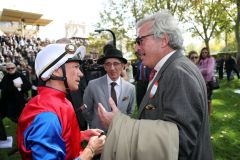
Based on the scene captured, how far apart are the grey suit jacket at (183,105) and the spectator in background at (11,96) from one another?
6.31m

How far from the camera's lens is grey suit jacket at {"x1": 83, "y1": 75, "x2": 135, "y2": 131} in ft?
13.6

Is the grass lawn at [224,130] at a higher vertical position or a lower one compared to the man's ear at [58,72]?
lower

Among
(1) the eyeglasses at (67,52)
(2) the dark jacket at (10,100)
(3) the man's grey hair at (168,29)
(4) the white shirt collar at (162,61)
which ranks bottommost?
(2) the dark jacket at (10,100)

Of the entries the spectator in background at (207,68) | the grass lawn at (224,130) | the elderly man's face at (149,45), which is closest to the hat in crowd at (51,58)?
the elderly man's face at (149,45)

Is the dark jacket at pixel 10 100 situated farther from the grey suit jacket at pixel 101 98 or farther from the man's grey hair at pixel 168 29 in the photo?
the man's grey hair at pixel 168 29

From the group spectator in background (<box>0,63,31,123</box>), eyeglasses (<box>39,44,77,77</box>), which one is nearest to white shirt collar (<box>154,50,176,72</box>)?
eyeglasses (<box>39,44,77,77</box>)

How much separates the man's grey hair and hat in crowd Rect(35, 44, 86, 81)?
2.41ft

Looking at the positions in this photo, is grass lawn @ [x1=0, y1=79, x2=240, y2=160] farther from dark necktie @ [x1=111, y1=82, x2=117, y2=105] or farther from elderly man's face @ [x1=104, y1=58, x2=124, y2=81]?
elderly man's face @ [x1=104, y1=58, x2=124, y2=81]

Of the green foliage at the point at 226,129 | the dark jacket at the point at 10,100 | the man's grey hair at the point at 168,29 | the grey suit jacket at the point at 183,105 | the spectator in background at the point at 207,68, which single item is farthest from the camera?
the spectator in background at the point at 207,68

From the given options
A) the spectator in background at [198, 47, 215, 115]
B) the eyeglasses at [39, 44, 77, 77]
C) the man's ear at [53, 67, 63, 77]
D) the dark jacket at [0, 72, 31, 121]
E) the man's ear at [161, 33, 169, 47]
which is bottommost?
the dark jacket at [0, 72, 31, 121]

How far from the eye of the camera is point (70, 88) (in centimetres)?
253

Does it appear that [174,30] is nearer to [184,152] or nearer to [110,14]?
[184,152]

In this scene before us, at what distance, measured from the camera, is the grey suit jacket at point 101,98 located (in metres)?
4.15

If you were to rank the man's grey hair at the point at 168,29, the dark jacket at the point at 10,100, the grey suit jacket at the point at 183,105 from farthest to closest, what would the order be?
the dark jacket at the point at 10,100 < the man's grey hair at the point at 168,29 < the grey suit jacket at the point at 183,105
